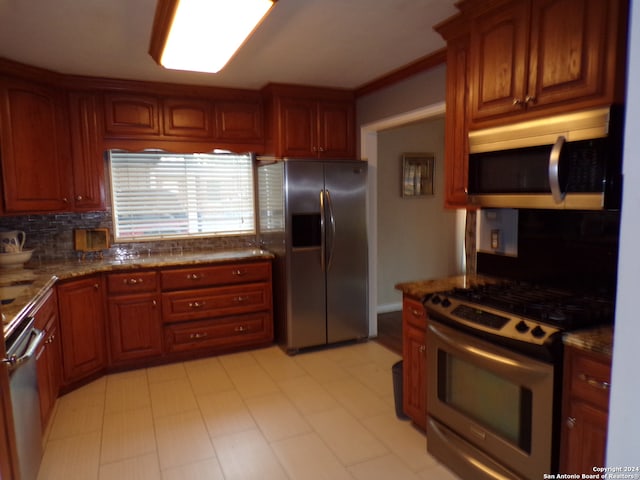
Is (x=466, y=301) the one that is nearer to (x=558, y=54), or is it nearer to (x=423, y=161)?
(x=558, y=54)

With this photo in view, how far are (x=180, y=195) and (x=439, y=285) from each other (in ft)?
8.77

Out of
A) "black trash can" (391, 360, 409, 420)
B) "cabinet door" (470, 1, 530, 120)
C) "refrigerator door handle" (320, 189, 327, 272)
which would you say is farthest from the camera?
"refrigerator door handle" (320, 189, 327, 272)

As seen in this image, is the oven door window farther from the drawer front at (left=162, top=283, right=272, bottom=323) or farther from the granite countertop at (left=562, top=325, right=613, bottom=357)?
the drawer front at (left=162, top=283, right=272, bottom=323)

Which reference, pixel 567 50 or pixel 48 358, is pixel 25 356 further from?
pixel 567 50

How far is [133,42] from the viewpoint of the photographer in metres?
2.64

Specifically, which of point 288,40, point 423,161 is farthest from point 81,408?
point 423,161

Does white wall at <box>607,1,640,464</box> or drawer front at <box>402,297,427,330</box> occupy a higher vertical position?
white wall at <box>607,1,640,464</box>

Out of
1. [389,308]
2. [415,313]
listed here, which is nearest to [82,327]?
[415,313]

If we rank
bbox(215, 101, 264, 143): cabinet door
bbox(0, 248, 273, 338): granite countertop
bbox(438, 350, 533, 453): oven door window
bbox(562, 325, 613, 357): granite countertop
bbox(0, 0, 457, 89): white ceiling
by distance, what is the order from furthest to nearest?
1. bbox(215, 101, 264, 143): cabinet door
2. bbox(0, 248, 273, 338): granite countertop
3. bbox(0, 0, 457, 89): white ceiling
4. bbox(438, 350, 533, 453): oven door window
5. bbox(562, 325, 613, 357): granite countertop

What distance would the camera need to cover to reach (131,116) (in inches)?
142

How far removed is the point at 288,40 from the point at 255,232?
213 centimetres

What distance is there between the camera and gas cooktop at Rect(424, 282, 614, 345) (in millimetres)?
1646

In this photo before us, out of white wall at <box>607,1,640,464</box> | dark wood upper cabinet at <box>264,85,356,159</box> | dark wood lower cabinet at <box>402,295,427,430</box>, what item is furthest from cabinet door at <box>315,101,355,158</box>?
white wall at <box>607,1,640,464</box>

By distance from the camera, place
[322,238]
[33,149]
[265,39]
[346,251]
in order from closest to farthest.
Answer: [265,39] < [33,149] < [322,238] < [346,251]
